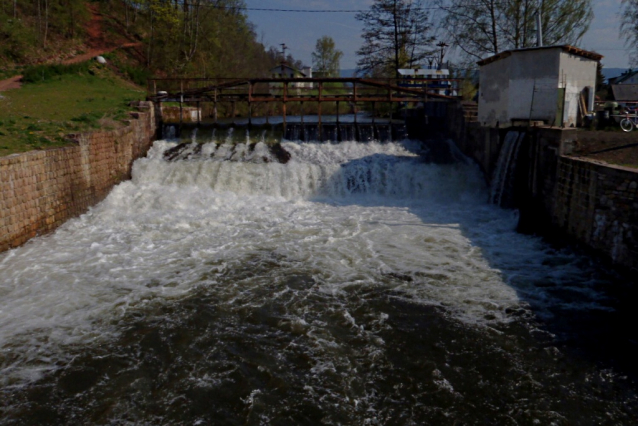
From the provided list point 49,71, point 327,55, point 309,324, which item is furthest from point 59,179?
point 327,55

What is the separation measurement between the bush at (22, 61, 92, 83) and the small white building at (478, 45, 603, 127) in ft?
62.4

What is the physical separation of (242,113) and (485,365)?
2791cm

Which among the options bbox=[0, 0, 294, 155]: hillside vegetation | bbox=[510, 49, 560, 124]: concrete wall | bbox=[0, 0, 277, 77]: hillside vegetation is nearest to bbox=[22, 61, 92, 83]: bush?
bbox=[0, 0, 294, 155]: hillside vegetation

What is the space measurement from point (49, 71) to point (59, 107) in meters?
7.54

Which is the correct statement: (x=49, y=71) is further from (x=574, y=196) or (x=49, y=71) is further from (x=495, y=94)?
(x=574, y=196)

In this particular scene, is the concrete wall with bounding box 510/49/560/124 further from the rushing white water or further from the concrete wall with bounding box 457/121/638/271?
the rushing white water

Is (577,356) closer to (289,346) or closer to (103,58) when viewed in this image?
(289,346)

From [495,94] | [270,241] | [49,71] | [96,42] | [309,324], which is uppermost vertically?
[96,42]

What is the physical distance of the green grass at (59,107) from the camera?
39.2ft

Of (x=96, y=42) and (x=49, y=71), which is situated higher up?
(x=96, y=42)

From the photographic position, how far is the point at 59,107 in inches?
650

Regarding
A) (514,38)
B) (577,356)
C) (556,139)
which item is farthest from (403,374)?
(514,38)

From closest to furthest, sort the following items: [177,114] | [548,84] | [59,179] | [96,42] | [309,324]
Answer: [309,324]
[59,179]
[548,84]
[177,114]
[96,42]

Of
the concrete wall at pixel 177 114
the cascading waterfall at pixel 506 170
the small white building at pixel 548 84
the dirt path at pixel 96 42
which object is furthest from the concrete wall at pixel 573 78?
the dirt path at pixel 96 42
